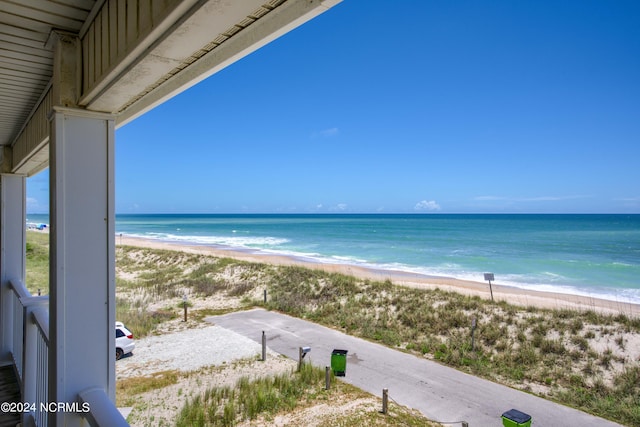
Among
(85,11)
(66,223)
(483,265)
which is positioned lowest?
(483,265)

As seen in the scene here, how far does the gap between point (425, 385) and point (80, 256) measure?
7.50 m

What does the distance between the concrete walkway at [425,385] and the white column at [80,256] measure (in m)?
6.06

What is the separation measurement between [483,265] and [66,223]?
30972mm

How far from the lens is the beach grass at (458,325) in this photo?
8266 millimetres

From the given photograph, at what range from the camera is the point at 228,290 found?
17.2 meters

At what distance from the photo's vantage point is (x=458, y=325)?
1176cm

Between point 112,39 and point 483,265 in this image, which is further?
point 483,265

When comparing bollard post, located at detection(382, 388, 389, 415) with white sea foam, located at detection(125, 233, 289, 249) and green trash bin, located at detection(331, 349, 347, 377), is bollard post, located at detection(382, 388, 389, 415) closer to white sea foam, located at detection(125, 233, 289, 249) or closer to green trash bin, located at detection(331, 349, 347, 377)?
green trash bin, located at detection(331, 349, 347, 377)

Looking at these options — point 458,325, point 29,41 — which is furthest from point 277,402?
point 458,325

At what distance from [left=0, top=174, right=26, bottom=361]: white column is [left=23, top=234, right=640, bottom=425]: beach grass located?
6754 mm

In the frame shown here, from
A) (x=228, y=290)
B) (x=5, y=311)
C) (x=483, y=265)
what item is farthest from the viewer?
(x=483, y=265)

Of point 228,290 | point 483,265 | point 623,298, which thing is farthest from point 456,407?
point 483,265

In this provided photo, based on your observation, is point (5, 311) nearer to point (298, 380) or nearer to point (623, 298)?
point (298, 380)

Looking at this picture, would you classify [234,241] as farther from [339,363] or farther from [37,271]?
[339,363]
